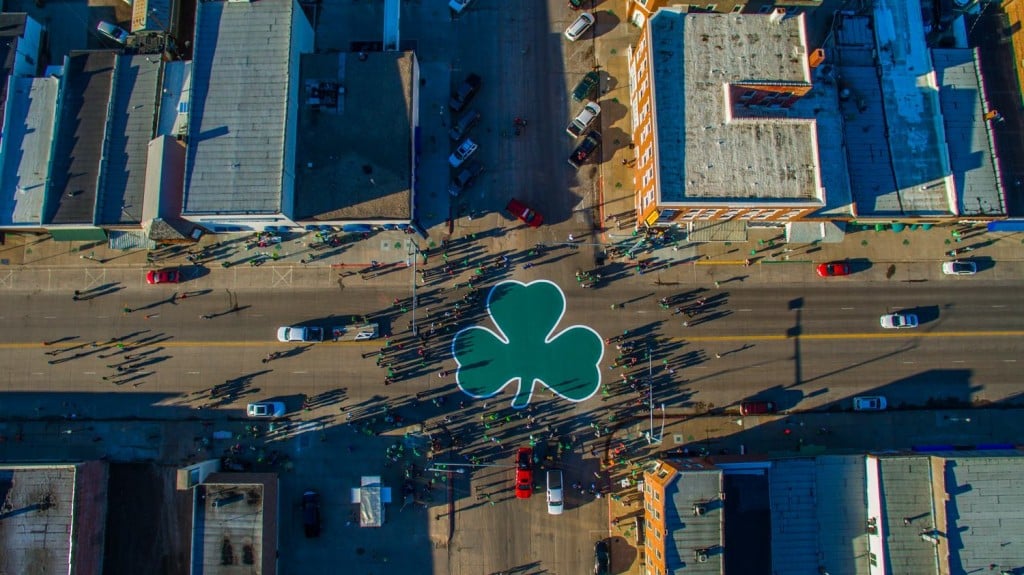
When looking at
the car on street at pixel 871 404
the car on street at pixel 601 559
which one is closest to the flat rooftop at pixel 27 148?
the car on street at pixel 601 559

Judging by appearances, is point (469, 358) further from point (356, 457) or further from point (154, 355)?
point (154, 355)

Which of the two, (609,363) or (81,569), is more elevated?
(609,363)

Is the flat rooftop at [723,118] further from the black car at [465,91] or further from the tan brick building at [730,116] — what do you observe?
the black car at [465,91]

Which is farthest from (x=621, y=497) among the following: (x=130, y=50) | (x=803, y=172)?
(x=130, y=50)

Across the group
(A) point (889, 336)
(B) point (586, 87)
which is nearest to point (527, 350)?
(B) point (586, 87)

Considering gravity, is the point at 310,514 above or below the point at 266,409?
below

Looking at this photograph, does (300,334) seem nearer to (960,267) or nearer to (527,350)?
(527,350)
